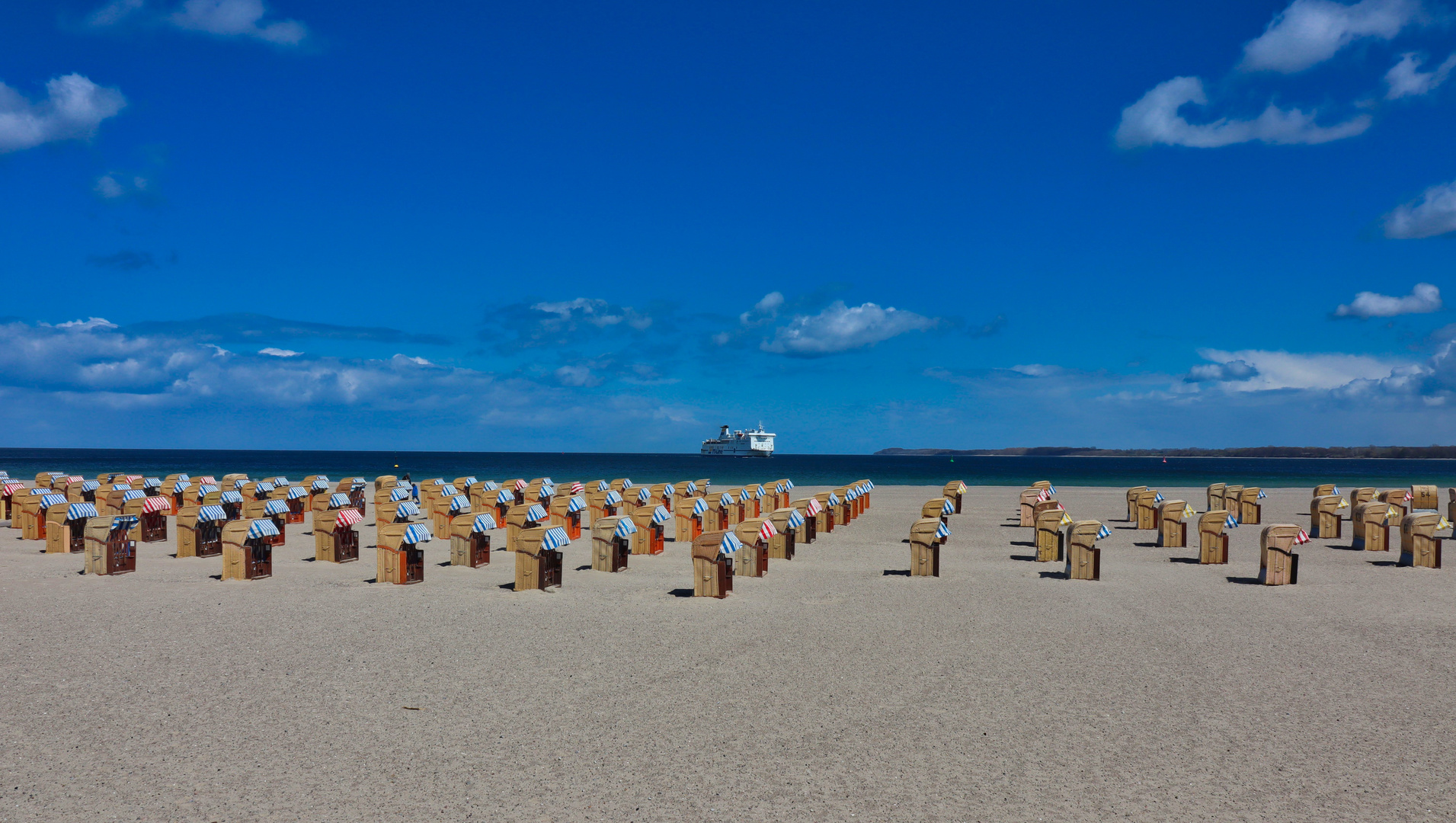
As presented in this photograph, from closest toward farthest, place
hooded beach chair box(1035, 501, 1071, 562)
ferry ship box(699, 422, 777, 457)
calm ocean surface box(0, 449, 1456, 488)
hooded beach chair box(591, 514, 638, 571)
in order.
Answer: hooded beach chair box(591, 514, 638, 571) < hooded beach chair box(1035, 501, 1071, 562) < calm ocean surface box(0, 449, 1456, 488) < ferry ship box(699, 422, 777, 457)

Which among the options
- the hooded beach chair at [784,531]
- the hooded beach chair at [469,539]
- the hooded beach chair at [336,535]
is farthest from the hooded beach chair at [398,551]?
the hooded beach chair at [784,531]

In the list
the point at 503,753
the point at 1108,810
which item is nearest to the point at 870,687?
the point at 1108,810

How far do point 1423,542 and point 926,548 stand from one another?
9076 mm

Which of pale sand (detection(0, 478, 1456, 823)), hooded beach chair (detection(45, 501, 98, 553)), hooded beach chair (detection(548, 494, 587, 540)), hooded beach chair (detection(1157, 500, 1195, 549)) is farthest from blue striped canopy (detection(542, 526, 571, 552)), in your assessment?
hooded beach chair (detection(1157, 500, 1195, 549))

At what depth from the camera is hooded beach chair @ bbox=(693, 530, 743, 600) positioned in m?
11.9

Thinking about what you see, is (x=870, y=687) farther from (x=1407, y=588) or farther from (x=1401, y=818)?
(x=1407, y=588)

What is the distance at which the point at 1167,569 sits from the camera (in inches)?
599

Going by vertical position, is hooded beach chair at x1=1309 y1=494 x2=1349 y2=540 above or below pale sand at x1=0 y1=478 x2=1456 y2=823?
above

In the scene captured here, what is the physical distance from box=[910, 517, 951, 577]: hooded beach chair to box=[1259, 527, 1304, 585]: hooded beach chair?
15.8 feet

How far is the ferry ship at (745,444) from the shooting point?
151250 mm

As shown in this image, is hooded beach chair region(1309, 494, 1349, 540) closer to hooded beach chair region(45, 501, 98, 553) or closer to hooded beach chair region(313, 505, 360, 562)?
hooded beach chair region(313, 505, 360, 562)

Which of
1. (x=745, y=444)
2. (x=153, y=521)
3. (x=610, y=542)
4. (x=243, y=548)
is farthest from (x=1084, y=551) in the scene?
(x=745, y=444)

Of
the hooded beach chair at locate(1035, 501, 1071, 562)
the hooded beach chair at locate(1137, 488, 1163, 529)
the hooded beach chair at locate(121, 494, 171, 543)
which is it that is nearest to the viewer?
the hooded beach chair at locate(1035, 501, 1071, 562)

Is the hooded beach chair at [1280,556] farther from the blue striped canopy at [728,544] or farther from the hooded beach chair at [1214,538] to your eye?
the blue striped canopy at [728,544]
